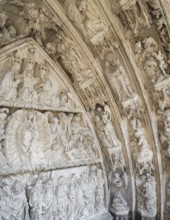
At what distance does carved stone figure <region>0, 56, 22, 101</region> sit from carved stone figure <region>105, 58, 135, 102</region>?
3.81ft

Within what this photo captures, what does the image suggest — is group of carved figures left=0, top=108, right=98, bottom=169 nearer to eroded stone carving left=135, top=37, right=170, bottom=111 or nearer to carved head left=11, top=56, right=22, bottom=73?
carved head left=11, top=56, right=22, bottom=73

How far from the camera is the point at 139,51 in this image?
10.5 feet

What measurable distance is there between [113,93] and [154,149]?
958mm

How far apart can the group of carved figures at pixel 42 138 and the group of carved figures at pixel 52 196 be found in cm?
22

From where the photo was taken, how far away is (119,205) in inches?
146

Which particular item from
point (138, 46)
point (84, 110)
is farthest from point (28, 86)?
point (138, 46)

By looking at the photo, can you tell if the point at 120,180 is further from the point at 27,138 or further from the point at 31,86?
the point at 31,86

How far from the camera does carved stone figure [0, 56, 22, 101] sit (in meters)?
2.96

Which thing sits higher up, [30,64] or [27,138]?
[30,64]

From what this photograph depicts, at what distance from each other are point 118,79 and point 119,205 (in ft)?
5.95

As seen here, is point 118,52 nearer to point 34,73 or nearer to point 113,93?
point 113,93

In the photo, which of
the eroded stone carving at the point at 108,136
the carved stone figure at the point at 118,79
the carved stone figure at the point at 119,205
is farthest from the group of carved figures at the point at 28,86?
the carved stone figure at the point at 119,205

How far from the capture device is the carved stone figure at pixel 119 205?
3689mm

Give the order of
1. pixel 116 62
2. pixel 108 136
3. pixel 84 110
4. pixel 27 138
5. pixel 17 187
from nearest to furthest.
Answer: pixel 17 187
pixel 27 138
pixel 116 62
pixel 108 136
pixel 84 110
